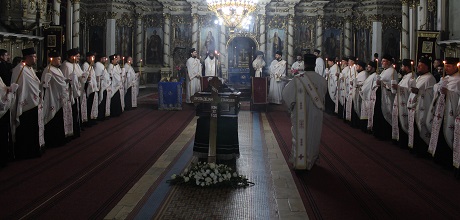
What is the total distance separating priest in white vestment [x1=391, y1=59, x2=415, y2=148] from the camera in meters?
9.64

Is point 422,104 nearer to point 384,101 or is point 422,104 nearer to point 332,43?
point 384,101

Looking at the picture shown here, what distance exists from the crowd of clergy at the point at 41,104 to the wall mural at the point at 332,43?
16587 mm

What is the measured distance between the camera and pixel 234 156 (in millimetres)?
8273

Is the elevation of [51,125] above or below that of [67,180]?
above

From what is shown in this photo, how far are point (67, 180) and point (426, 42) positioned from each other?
1168 centimetres

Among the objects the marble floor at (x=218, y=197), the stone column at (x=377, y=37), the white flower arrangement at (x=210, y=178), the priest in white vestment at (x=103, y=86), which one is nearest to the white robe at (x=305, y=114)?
the marble floor at (x=218, y=197)

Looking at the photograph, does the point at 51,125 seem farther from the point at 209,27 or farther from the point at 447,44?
the point at 209,27

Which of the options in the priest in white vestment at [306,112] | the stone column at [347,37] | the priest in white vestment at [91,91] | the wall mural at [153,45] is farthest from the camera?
the wall mural at [153,45]

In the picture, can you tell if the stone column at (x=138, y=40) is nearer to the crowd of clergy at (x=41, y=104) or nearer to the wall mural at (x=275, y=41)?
the wall mural at (x=275, y=41)

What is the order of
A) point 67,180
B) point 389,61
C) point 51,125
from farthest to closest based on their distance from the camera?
point 389,61 < point 51,125 < point 67,180

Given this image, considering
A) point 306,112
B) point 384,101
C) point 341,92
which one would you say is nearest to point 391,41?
point 341,92

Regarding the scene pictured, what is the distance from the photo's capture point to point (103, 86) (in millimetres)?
13477

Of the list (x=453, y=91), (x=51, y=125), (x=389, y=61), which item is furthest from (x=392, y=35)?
(x=51, y=125)

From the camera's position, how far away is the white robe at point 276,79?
722 inches
